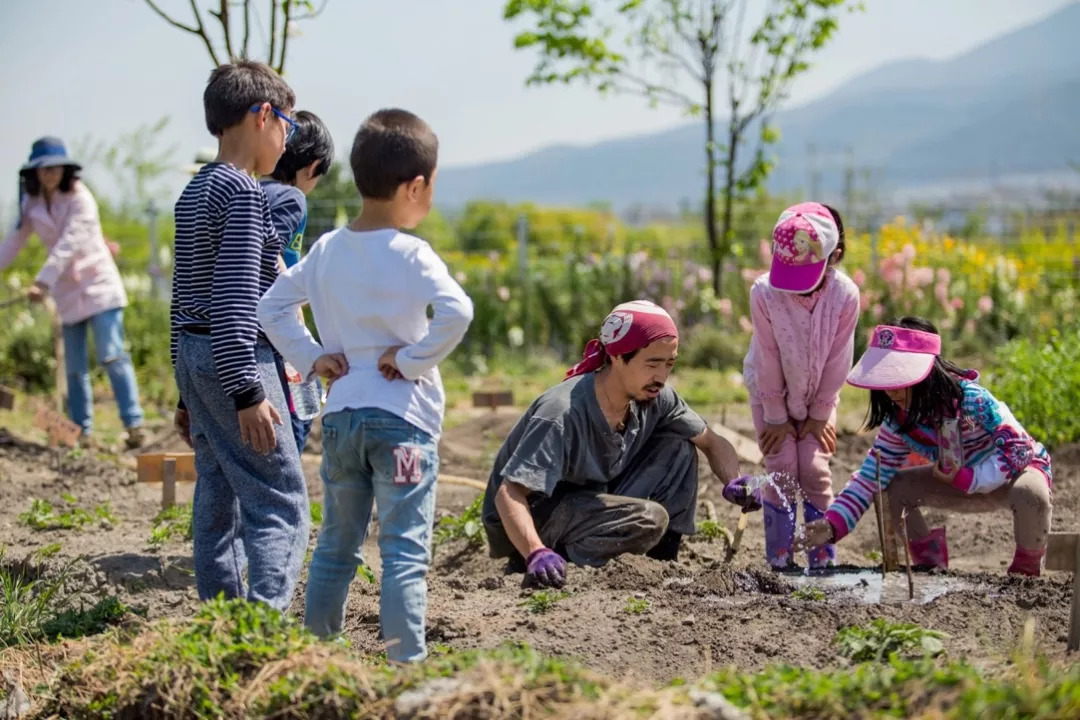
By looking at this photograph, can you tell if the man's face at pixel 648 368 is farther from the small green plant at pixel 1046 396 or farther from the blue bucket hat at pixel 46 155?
the blue bucket hat at pixel 46 155

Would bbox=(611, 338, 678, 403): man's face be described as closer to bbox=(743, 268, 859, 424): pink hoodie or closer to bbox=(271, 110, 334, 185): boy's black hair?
bbox=(743, 268, 859, 424): pink hoodie

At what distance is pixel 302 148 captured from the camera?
14.2 feet

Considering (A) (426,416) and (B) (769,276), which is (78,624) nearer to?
(A) (426,416)

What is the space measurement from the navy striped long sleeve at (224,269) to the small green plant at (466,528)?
1.81 metres

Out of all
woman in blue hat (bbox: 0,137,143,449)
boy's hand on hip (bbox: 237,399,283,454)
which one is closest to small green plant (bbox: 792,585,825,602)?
boy's hand on hip (bbox: 237,399,283,454)

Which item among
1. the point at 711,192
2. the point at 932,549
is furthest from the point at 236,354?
the point at 711,192

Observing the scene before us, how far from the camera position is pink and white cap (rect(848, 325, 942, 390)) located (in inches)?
172

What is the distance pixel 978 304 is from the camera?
11.2 meters

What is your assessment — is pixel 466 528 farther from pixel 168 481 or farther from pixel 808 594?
pixel 808 594

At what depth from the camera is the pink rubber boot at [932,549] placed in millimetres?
4781

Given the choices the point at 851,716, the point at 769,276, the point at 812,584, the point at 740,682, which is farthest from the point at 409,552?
the point at 769,276

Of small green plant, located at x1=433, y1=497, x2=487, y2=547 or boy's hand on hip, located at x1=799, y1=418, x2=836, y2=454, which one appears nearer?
boy's hand on hip, located at x1=799, y1=418, x2=836, y2=454

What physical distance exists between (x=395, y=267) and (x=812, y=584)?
1984 millimetres

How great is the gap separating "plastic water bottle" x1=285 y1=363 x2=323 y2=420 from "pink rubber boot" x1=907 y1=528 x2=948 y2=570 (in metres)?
2.26
